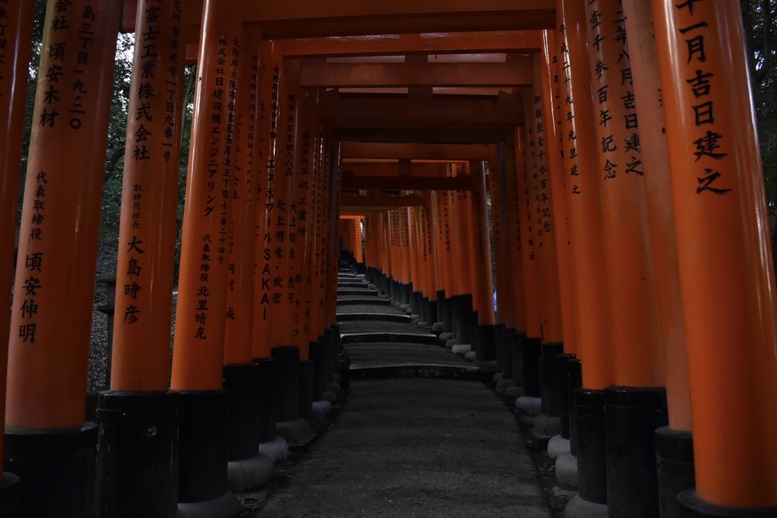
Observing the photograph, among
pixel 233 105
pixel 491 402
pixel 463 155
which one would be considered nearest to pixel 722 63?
pixel 233 105

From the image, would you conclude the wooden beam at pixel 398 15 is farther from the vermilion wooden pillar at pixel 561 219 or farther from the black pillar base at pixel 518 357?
the black pillar base at pixel 518 357

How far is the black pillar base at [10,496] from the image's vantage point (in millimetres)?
2240

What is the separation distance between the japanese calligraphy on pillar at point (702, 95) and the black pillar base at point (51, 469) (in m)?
2.62

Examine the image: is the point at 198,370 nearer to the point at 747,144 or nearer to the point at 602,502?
the point at 602,502

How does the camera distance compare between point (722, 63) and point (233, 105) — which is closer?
point (722, 63)

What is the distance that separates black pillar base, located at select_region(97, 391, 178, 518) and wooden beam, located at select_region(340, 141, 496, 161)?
8068 mm

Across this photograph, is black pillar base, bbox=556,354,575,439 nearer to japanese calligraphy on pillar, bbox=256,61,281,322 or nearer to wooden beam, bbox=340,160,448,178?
japanese calligraphy on pillar, bbox=256,61,281,322

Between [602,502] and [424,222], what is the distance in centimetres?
1258

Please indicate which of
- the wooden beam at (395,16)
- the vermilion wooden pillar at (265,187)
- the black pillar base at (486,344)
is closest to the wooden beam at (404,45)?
the vermilion wooden pillar at (265,187)

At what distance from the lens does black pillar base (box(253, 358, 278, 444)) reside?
17.8 ft

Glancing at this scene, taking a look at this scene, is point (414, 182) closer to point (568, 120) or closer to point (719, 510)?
point (568, 120)

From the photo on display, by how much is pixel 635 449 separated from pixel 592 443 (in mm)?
642

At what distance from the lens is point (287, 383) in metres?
6.31

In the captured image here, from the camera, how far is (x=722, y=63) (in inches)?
90.0
